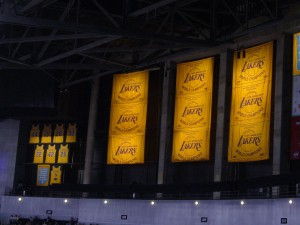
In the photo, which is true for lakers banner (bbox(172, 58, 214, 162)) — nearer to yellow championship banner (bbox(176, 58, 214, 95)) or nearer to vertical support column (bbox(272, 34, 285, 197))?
yellow championship banner (bbox(176, 58, 214, 95))

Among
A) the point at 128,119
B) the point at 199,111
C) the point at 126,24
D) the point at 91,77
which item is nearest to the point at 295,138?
the point at 199,111

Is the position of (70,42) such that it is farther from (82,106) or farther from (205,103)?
(205,103)

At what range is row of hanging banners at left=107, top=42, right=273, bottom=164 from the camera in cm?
3603

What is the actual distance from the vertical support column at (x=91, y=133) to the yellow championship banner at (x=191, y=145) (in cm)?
879

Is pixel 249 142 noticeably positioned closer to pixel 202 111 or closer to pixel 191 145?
pixel 202 111

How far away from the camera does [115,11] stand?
123 feet

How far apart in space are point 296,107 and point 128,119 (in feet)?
46.1

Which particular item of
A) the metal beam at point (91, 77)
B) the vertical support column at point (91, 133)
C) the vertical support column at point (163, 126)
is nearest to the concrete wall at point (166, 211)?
the vertical support column at point (91, 133)

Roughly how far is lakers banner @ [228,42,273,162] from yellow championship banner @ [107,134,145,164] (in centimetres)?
785

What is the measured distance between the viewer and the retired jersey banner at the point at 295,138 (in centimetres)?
3341

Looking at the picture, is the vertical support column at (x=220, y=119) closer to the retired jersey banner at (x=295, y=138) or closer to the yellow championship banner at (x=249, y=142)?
the yellow championship banner at (x=249, y=142)

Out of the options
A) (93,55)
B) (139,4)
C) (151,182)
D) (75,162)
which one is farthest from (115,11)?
(75,162)

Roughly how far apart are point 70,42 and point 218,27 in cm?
1174

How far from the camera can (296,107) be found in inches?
1339
